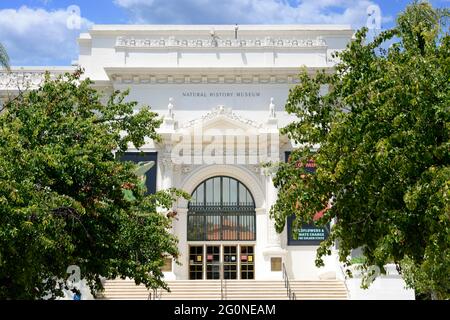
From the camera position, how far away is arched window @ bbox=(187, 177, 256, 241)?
33875 mm

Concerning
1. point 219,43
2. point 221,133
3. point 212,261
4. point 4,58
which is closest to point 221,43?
point 219,43

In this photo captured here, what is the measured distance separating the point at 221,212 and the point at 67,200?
22.0 meters

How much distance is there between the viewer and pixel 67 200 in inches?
491

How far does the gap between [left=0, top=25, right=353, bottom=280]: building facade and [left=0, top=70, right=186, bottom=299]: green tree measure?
15.6 meters

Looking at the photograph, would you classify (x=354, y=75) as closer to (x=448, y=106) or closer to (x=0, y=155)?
(x=448, y=106)

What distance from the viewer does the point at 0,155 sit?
39.8 feet

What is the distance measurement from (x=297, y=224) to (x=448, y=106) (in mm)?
4151

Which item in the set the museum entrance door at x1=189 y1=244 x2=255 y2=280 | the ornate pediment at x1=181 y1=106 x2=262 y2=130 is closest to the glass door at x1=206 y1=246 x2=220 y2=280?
the museum entrance door at x1=189 y1=244 x2=255 y2=280

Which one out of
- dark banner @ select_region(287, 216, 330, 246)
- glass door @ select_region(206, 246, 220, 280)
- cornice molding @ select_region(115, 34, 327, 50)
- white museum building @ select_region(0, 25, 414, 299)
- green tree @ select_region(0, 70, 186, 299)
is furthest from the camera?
cornice molding @ select_region(115, 34, 327, 50)

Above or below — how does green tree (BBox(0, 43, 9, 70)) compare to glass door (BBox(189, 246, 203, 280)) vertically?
above

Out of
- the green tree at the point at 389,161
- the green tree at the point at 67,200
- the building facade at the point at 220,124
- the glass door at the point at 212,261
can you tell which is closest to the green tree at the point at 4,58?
the green tree at the point at 67,200

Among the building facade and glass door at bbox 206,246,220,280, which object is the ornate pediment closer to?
the building facade

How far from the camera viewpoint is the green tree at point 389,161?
9734 mm
